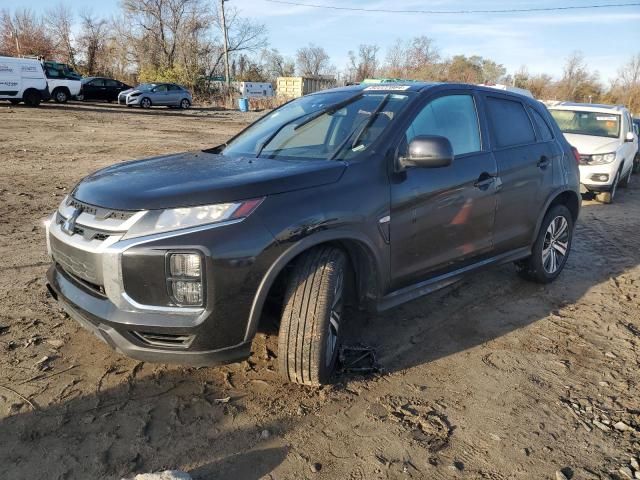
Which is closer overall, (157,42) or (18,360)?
(18,360)

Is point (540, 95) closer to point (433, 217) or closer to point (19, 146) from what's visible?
point (19, 146)

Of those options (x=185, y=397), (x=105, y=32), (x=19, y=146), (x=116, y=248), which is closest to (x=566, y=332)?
(x=185, y=397)

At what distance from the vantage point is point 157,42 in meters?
49.1

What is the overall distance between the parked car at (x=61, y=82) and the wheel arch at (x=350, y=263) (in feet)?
88.8

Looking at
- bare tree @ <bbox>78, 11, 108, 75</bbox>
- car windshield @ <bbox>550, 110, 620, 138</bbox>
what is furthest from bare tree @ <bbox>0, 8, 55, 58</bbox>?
car windshield @ <bbox>550, 110, 620, 138</bbox>

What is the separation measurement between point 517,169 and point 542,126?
0.87 m

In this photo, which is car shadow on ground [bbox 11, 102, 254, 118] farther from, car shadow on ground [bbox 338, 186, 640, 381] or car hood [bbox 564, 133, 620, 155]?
car shadow on ground [bbox 338, 186, 640, 381]

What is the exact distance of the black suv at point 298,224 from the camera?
2.42m

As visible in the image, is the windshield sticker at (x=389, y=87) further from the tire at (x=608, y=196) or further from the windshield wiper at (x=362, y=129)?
the tire at (x=608, y=196)

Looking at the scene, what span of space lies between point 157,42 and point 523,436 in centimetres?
5346

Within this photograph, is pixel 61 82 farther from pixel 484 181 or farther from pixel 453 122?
pixel 484 181

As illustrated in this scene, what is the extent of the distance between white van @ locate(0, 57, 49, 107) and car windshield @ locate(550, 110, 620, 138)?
793 inches

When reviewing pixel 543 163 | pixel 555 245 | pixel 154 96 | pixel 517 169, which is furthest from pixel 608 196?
pixel 154 96

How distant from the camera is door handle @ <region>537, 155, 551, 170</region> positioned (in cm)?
430
